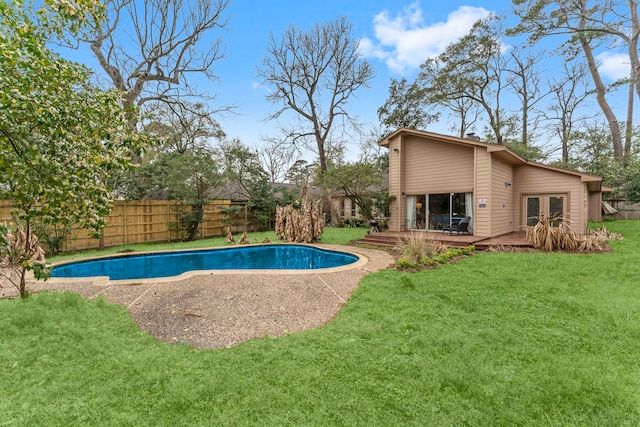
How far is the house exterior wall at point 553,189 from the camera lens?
1182 cm

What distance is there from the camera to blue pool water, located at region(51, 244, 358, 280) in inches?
334

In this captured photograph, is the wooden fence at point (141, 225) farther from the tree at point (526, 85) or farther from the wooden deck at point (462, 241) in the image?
the tree at point (526, 85)

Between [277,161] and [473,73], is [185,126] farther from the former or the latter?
[473,73]

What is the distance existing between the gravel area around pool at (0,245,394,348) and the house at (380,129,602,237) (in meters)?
6.83

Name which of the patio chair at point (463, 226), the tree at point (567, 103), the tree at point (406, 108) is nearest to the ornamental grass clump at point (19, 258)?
the patio chair at point (463, 226)

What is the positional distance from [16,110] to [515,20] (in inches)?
978

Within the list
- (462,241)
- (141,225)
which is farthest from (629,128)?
(141,225)

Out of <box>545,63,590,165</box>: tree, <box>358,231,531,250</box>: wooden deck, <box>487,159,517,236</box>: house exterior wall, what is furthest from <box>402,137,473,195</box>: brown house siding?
<box>545,63,590,165</box>: tree

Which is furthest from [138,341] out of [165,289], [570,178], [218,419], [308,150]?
[308,150]

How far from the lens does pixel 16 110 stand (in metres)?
2.57

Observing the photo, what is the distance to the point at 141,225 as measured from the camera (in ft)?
43.4

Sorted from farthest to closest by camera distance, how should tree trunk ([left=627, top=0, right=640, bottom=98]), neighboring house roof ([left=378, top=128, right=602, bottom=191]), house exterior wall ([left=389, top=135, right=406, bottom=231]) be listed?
tree trunk ([left=627, top=0, right=640, bottom=98])
house exterior wall ([left=389, top=135, right=406, bottom=231])
neighboring house roof ([left=378, top=128, right=602, bottom=191])

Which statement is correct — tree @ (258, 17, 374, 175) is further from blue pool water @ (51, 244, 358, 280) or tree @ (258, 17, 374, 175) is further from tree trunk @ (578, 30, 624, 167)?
tree trunk @ (578, 30, 624, 167)

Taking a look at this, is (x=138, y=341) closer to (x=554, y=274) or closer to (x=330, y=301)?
(x=330, y=301)
